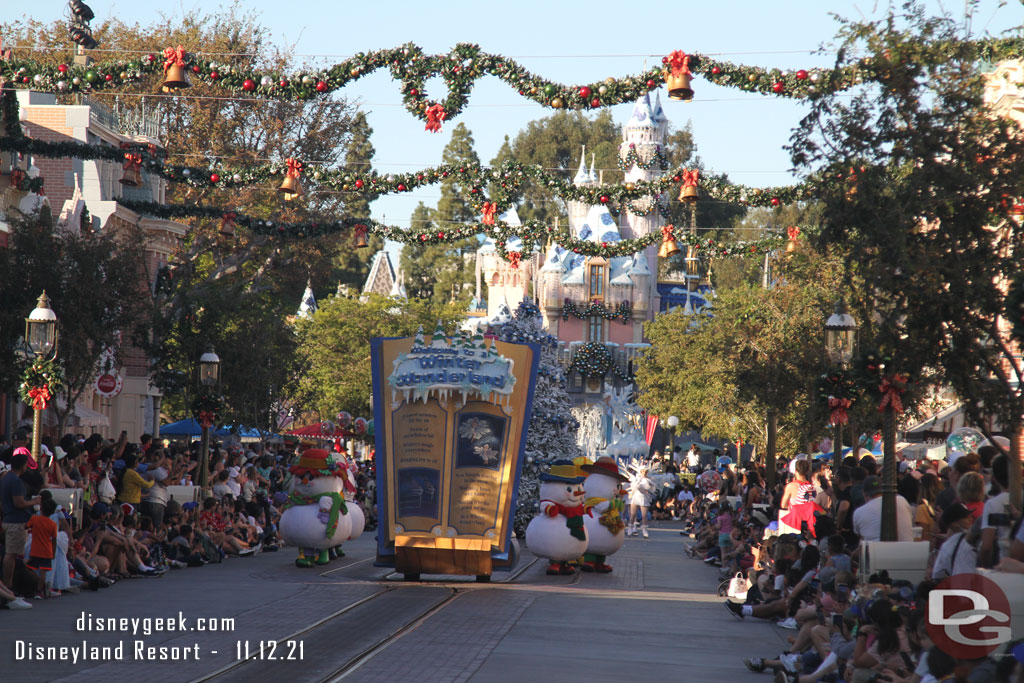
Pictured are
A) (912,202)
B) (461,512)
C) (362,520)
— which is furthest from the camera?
(362,520)

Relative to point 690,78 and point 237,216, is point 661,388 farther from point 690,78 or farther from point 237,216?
point 690,78

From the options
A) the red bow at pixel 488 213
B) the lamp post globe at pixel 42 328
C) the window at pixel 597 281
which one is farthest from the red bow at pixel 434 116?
the window at pixel 597 281

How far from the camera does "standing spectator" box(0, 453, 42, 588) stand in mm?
15016

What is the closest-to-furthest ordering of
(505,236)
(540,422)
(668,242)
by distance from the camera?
(668,242) < (505,236) < (540,422)

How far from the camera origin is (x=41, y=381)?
18312mm

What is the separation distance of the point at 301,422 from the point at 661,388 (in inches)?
1082

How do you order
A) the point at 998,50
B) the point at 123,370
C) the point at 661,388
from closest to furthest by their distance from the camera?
the point at 998,50 → the point at 123,370 → the point at 661,388

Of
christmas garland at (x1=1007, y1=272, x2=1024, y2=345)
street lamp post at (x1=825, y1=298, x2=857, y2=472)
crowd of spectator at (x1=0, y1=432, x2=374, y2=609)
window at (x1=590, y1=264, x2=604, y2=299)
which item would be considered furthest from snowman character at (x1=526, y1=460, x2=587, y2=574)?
window at (x1=590, y1=264, x2=604, y2=299)

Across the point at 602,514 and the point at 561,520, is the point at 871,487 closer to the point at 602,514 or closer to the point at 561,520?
the point at 561,520

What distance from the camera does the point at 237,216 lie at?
24.0 m

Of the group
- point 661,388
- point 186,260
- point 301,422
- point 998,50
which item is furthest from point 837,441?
point 301,422

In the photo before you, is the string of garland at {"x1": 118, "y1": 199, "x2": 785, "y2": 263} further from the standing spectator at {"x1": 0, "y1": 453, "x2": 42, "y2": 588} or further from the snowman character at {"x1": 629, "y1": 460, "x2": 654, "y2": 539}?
the snowman character at {"x1": 629, "y1": 460, "x2": 654, "y2": 539}

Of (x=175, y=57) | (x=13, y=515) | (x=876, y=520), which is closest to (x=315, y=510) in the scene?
(x=13, y=515)

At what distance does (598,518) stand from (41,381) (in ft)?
30.1
